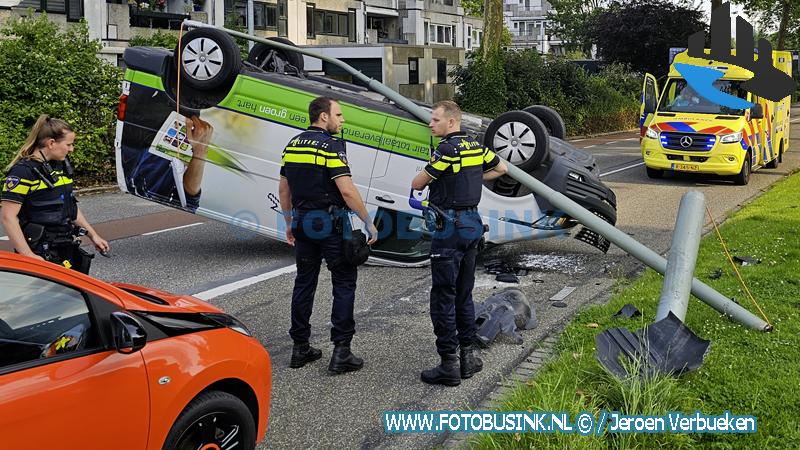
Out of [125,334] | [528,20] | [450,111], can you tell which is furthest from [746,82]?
[528,20]

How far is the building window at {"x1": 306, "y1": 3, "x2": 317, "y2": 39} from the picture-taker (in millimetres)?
42906

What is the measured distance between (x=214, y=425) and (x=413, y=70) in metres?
37.0

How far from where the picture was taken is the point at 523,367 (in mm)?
6016

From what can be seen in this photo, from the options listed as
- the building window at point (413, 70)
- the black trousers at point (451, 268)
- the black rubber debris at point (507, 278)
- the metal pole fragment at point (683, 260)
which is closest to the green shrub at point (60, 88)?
the black rubber debris at point (507, 278)

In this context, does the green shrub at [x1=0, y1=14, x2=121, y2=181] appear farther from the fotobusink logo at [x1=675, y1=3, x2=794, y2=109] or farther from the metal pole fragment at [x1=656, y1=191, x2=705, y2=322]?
the fotobusink logo at [x1=675, y1=3, x2=794, y2=109]

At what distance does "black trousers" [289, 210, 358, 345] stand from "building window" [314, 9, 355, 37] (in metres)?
39.6

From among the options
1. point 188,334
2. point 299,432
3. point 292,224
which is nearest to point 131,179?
point 292,224

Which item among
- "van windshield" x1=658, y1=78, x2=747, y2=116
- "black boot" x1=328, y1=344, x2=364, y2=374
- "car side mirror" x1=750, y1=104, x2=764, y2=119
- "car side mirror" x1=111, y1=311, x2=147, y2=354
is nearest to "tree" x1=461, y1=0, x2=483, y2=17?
"van windshield" x1=658, y1=78, x2=747, y2=116

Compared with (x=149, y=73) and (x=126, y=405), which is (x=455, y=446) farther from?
(x=149, y=73)

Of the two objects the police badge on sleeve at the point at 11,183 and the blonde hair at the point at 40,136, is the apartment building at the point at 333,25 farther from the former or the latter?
the police badge on sleeve at the point at 11,183

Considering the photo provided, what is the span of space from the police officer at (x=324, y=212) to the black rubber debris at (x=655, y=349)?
1.75 metres

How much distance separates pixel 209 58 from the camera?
28.7 feet

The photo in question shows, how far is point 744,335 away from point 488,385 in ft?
6.59

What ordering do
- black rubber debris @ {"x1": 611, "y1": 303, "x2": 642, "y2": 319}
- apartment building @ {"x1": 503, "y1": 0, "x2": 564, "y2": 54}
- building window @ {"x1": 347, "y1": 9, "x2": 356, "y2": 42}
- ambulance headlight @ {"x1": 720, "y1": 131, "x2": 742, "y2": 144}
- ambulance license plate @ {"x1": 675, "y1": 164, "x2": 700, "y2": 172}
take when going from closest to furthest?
1. black rubber debris @ {"x1": 611, "y1": 303, "x2": 642, "y2": 319}
2. ambulance headlight @ {"x1": 720, "y1": 131, "x2": 742, "y2": 144}
3. ambulance license plate @ {"x1": 675, "y1": 164, "x2": 700, "y2": 172}
4. building window @ {"x1": 347, "y1": 9, "x2": 356, "y2": 42}
5. apartment building @ {"x1": 503, "y1": 0, "x2": 564, "y2": 54}
